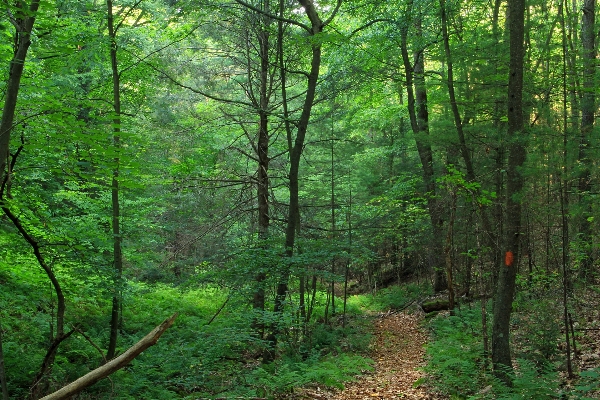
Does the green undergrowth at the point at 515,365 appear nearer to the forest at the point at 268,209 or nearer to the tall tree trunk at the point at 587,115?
the forest at the point at 268,209

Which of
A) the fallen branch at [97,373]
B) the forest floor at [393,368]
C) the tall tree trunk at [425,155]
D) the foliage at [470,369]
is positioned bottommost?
the forest floor at [393,368]

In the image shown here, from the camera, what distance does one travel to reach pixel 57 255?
6.05 metres

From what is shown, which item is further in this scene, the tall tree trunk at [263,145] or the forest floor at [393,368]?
the tall tree trunk at [263,145]

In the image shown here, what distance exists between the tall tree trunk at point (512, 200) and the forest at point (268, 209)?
0.09 ft

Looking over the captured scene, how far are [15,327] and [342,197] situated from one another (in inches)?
498

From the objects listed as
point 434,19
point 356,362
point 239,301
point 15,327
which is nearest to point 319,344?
point 356,362

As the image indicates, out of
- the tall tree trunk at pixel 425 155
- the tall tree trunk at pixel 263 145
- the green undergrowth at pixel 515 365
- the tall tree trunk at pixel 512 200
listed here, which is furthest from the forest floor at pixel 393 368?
the tall tree trunk at pixel 263 145

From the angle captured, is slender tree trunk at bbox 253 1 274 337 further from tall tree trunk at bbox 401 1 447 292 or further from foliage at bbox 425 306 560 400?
foliage at bbox 425 306 560 400

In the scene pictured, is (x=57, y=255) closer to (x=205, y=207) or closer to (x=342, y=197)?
(x=205, y=207)

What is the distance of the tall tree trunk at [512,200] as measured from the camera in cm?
612

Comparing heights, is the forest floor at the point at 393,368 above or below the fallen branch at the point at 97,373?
below

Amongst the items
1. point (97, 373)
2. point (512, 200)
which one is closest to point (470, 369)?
point (512, 200)

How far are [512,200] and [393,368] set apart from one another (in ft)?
15.6

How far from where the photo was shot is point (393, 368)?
358 inches
